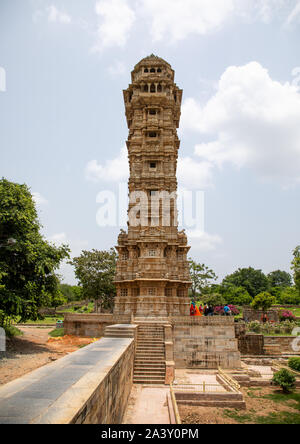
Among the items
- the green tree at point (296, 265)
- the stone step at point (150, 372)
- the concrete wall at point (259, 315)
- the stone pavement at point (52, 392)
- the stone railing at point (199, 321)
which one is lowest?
the concrete wall at point (259, 315)

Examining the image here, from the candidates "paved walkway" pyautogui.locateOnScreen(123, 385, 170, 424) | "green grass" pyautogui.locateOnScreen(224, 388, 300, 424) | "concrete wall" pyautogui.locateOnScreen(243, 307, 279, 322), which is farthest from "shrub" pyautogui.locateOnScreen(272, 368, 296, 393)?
"concrete wall" pyautogui.locateOnScreen(243, 307, 279, 322)

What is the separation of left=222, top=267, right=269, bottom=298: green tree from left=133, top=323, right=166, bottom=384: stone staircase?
67268mm

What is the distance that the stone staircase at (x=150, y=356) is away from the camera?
56.1 ft

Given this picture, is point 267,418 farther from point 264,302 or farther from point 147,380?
point 264,302

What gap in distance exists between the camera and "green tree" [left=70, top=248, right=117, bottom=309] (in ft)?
139

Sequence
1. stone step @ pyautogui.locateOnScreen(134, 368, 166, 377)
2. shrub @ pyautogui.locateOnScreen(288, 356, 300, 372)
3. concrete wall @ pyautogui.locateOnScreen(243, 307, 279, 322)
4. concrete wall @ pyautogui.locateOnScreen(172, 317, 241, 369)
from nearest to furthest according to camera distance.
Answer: stone step @ pyautogui.locateOnScreen(134, 368, 166, 377)
shrub @ pyautogui.locateOnScreen(288, 356, 300, 372)
concrete wall @ pyautogui.locateOnScreen(172, 317, 241, 369)
concrete wall @ pyautogui.locateOnScreen(243, 307, 279, 322)

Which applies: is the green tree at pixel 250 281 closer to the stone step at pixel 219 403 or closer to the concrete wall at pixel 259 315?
the concrete wall at pixel 259 315

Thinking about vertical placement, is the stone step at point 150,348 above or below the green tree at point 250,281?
below

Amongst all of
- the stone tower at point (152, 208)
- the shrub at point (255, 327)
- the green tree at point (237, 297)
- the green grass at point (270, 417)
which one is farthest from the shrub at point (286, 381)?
the green tree at point (237, 297)

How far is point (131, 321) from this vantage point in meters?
23.9

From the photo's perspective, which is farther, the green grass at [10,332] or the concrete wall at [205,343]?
the green grass at [10,332]

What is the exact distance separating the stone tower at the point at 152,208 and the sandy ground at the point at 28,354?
5726 millimetres

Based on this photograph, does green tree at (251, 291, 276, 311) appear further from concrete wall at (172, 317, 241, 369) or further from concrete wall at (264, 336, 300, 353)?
concrete wall at (172, 317, 241, 369)
